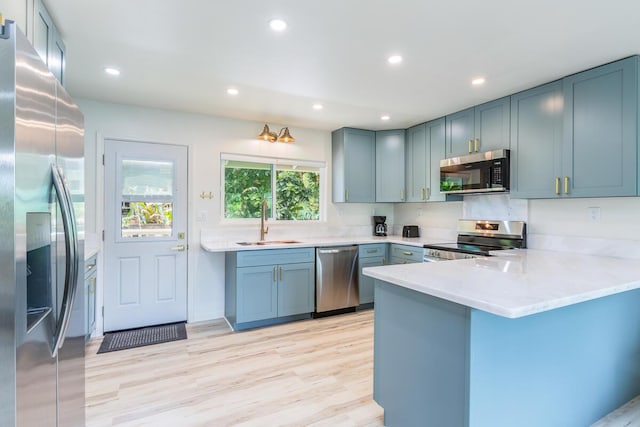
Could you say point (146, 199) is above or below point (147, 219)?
above

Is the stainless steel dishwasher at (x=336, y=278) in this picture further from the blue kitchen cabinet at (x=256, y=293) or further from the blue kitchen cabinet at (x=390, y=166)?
the blue kitchen cabinet at (x=390, y=166)

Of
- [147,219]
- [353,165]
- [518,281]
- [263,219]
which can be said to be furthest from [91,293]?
[518,281]

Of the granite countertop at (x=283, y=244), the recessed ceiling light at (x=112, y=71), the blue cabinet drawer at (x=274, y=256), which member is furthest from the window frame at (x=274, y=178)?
the recessed ceiling light at (x=112, y=71)

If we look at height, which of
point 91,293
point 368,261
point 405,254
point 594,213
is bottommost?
point 91,293

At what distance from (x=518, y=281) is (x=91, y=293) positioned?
131 inches

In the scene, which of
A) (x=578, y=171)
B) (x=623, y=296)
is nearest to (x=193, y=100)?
(x=578, y=171)

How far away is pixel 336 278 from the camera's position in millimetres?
3844

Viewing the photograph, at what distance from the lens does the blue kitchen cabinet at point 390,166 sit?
4.41 m

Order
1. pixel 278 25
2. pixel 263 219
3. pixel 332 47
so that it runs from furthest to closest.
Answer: pixel 263 219 → pixel 332 47 → pixel 278 25

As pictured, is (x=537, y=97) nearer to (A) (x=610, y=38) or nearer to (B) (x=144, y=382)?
(A) (x=610, y=38)

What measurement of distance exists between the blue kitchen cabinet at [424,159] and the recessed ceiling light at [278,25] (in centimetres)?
252

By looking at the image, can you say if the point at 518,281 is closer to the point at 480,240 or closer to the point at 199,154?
the point at 480,240

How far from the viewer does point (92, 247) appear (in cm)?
311

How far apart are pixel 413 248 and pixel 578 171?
1.72 meters
